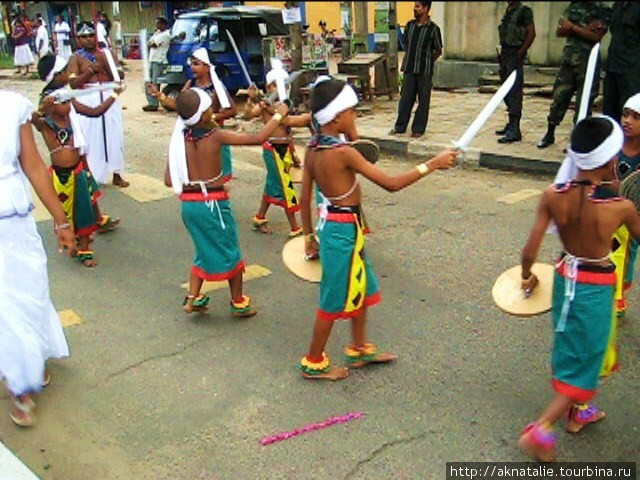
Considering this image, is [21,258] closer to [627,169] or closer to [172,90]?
[627,169]

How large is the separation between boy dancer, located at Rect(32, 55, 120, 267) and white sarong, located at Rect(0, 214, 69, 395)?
219 centimetres

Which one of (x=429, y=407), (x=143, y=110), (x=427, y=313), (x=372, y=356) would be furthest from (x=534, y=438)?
(x=143, y=110)

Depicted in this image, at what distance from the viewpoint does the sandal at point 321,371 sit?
3795 millimetres

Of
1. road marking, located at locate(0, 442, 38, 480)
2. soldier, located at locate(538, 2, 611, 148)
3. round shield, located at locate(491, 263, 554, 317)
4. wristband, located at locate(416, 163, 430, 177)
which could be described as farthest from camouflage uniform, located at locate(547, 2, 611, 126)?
road marking, located at locate(0, 442, 38, 480)

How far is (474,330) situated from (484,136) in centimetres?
559

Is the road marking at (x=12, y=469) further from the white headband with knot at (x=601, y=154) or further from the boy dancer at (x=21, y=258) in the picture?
the white headband with knot at (x=601, y=154)

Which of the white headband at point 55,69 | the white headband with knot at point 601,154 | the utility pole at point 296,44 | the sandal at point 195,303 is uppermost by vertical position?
the utility pole at point 296,44

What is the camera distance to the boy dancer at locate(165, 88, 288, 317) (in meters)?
4.21

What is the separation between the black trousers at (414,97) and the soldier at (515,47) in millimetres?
1044

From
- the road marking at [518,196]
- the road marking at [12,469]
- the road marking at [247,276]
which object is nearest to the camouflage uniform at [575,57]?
the road marking at [518,196]

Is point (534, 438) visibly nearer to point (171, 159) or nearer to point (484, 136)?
point (171, 159)

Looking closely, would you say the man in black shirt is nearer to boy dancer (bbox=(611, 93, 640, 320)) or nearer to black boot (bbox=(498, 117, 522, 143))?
black boot (bbox=(498, 117, 522, 143))

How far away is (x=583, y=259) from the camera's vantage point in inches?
115

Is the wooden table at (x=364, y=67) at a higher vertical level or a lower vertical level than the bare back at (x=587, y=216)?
higher
